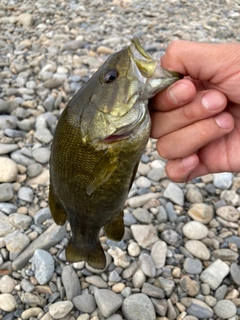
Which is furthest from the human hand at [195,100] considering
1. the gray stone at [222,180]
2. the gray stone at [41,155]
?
the gray stone at [41,155]

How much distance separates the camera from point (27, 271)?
3311 mm

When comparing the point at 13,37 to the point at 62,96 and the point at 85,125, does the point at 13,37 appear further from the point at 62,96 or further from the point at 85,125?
Result: the point at 85,125

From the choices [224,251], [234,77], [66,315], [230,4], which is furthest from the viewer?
[230,4]

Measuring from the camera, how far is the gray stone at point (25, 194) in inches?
151

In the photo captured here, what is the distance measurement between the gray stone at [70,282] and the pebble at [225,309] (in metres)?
1.03

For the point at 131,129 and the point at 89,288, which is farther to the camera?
the point at 89,288

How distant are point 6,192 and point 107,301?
1369 millimetres

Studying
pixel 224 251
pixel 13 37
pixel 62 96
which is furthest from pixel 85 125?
pixel 13 37

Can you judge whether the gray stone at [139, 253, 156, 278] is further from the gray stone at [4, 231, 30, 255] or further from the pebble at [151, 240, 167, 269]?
the gray stone at [4, 231, 30, 255]

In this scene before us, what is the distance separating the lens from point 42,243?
3428mm

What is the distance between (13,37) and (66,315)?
4.72 m

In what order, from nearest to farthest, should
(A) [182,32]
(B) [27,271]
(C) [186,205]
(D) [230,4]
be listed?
1. (B) [27,271]
2. (C) [186,205]
3. (A) [182,32]
4. (D) [230,4]

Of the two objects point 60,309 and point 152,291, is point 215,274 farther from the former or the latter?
point 60,309

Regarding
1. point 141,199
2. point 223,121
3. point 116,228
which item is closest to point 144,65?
point 223,121
